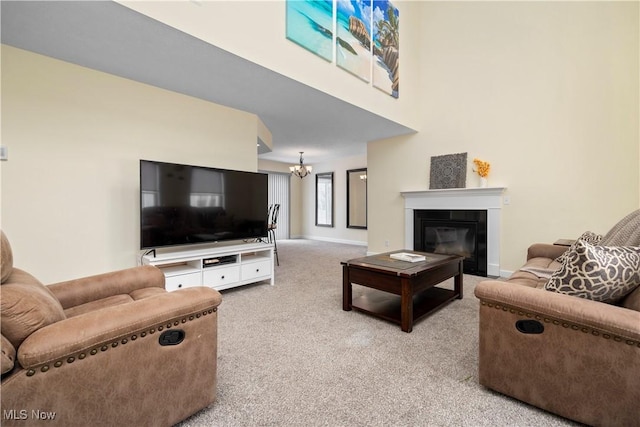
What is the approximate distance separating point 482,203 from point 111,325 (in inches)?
175

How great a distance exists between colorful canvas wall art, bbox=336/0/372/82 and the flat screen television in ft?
5.96

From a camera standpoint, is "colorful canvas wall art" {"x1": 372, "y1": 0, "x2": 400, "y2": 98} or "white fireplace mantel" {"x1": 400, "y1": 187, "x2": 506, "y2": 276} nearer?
"colorful canvas wall art" {"x1": 372, "y1": 0, "x2": 400, "y2": 98}

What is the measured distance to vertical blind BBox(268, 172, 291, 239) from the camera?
8.50 meters

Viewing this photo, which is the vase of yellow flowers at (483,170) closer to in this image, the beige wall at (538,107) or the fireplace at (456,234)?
the beige wall at (538,107)

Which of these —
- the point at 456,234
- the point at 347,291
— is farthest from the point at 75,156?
the point at 456,234

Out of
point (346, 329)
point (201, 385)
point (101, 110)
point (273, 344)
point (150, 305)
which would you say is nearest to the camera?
point (150, 305)

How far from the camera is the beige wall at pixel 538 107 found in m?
3.22

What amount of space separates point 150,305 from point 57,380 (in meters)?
0.34

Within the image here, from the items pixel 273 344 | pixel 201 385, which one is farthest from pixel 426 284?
pixel 201 385

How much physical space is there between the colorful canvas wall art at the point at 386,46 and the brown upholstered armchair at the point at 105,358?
3.76m

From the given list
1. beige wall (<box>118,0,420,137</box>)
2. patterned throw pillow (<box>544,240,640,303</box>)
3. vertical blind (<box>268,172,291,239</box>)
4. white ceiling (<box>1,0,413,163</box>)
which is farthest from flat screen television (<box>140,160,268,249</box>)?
vertical blind (<box>268,172,291,239</box>)

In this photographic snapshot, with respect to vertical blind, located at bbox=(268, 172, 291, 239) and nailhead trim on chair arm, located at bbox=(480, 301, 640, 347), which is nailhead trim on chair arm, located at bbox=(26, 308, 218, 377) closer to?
nailhead trim on chair arm, located at bbox=(480, 301, 640, 347)

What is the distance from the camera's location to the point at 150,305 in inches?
46.9

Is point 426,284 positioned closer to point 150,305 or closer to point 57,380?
point 150,305
